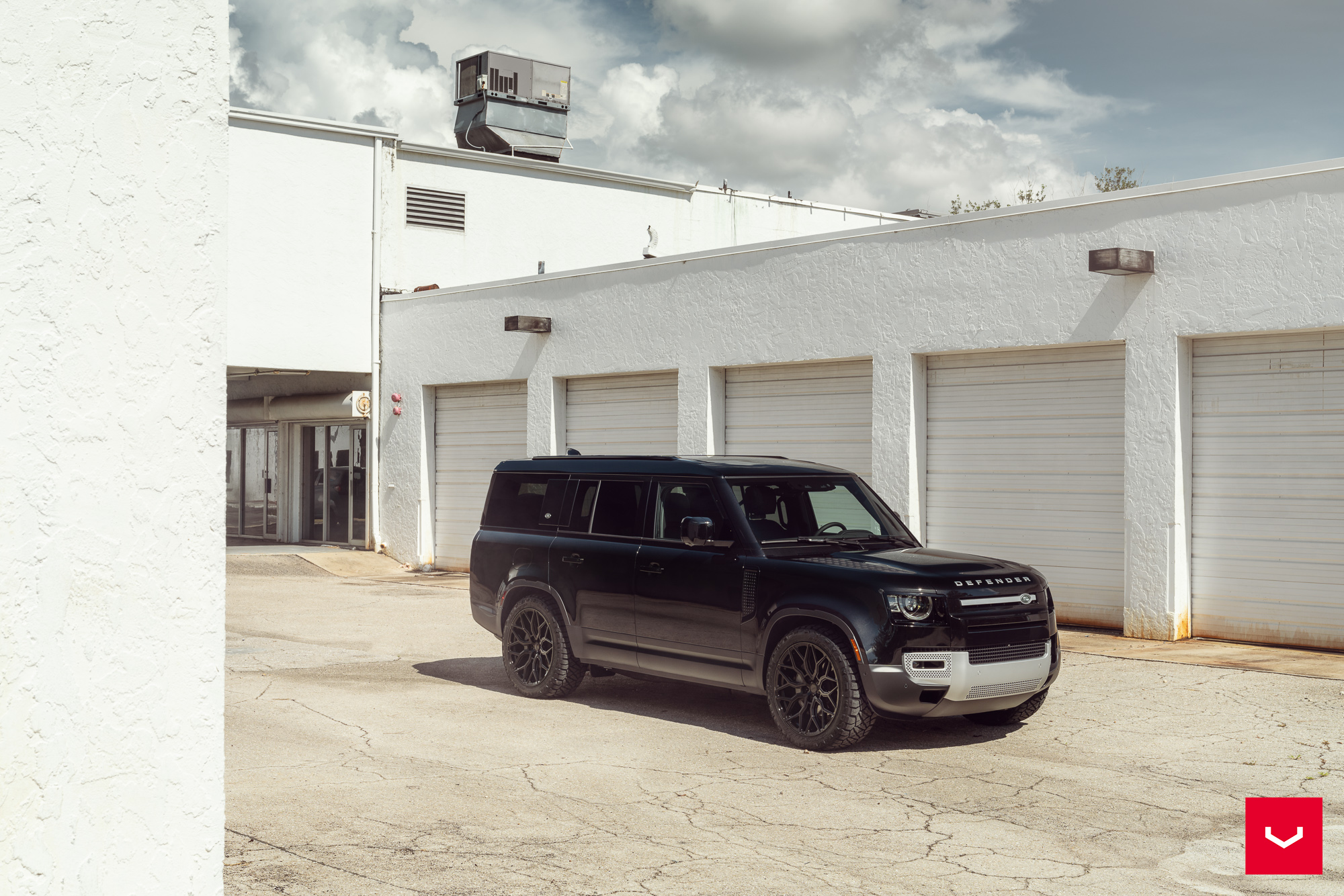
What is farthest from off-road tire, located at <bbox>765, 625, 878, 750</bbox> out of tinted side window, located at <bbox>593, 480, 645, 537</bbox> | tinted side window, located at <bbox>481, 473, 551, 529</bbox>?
tinted side window, located at <bbox>481, 473, 551, 529</bbox>

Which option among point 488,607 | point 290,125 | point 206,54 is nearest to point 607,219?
point 290,125

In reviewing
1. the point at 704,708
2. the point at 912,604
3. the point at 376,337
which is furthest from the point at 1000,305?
the point at 376,337

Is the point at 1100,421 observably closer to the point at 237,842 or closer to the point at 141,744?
the point at 237,842

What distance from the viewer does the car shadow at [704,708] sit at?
8555mm

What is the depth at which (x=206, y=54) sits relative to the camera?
112 inches

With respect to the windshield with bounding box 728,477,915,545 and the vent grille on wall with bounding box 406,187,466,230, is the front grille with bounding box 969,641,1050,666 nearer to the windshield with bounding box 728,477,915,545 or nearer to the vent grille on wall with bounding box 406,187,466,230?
the windshield with bounding box 728,477,915,545

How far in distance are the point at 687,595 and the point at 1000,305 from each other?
644 centimetres

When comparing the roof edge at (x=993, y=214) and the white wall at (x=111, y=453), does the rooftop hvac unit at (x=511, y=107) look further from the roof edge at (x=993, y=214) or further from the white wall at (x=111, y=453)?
the white wall at (x=111, y=453)

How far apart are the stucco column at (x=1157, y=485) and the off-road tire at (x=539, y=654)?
5.97 m

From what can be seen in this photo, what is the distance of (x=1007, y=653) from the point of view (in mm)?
8156

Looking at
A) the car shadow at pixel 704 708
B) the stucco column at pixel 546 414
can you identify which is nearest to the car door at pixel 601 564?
the car shadow at pixel 704 708

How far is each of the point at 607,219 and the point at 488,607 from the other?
17178 millimetres

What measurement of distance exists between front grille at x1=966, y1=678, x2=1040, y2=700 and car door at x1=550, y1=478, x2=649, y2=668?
99.1 inches

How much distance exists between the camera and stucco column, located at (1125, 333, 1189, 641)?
499 inches
